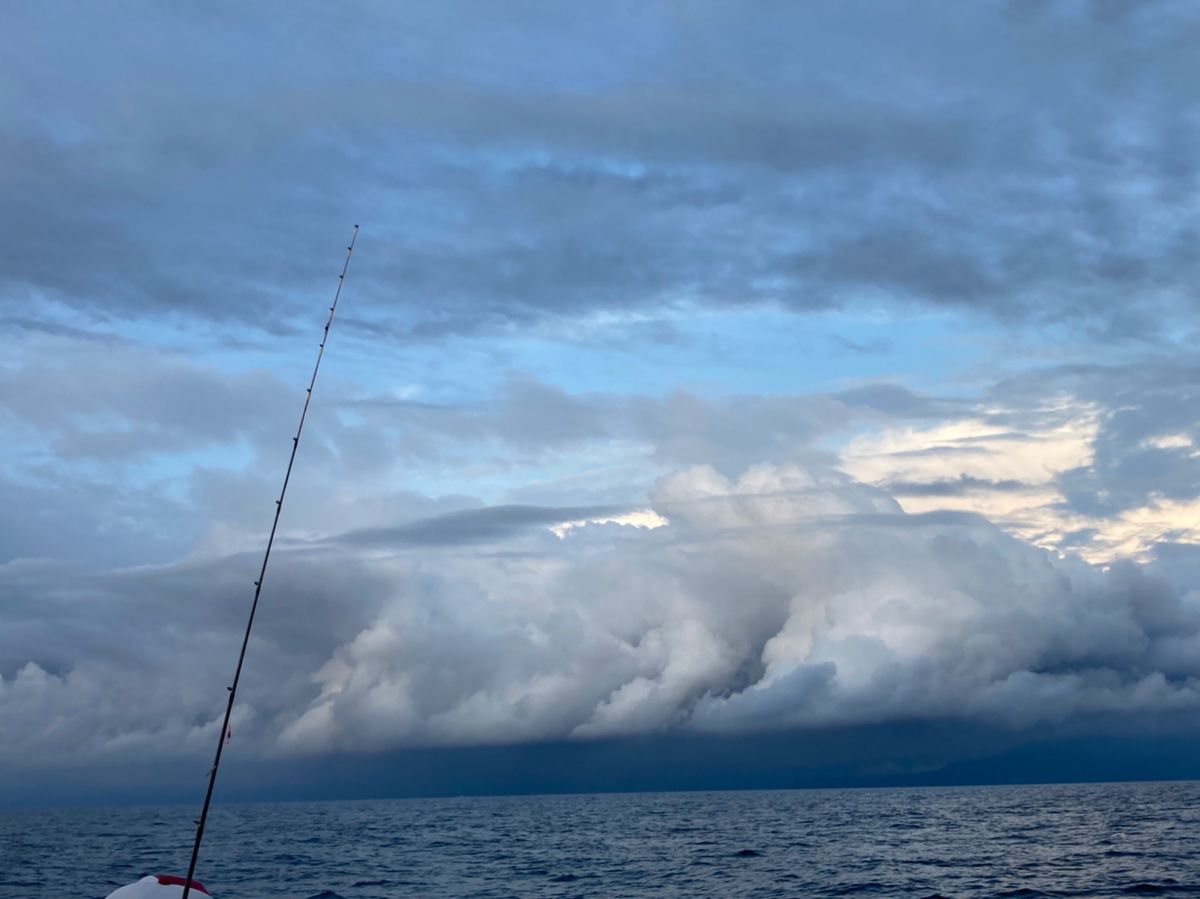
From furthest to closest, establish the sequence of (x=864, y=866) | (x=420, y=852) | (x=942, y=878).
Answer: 1. (x=420, y=852)
2. (x=864, y=866)
3. (x=942, y=878)

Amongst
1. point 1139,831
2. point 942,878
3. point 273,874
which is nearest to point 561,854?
point 273,874

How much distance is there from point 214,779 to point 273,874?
160ft

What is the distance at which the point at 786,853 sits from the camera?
220 ft

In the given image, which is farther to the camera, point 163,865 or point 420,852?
point 420,852

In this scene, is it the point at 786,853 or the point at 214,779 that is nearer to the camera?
the point at 214,779

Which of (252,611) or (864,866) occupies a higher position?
(252,611)

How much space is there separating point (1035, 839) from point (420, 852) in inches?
1845

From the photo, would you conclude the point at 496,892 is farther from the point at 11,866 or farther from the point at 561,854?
the point at 11,866

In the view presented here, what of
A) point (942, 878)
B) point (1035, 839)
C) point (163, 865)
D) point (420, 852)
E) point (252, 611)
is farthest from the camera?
point (420, 852)

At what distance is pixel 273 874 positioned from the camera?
196 ft

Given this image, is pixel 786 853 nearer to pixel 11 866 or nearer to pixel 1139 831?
pixel 1139 831

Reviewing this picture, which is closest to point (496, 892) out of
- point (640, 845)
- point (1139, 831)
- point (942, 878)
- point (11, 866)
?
point (942, 878)

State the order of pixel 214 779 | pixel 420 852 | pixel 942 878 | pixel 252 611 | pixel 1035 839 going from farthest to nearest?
1. pixel 420 852
2. pixel 1035 839
3. pixel 942 878
4. pixel 252 611
5. pixel 214 779

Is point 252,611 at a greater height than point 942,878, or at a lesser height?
greater
